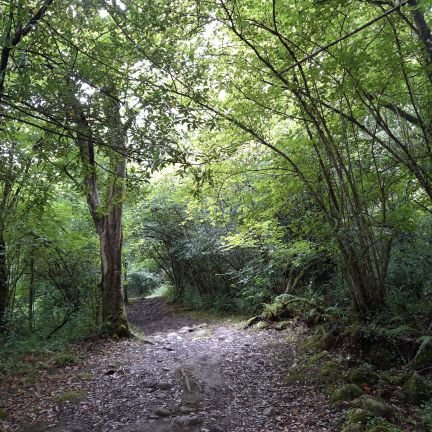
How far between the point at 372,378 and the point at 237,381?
1804 mm

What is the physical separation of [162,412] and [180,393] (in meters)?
0.63

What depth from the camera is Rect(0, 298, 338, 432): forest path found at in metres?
3.91

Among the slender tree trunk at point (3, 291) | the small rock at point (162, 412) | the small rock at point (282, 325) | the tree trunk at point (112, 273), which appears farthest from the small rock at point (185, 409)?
the slender tree trunk at point (3, 291)

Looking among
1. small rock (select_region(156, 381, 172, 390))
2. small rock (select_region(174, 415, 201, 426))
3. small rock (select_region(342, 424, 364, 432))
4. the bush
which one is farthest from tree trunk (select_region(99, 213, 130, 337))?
the bush

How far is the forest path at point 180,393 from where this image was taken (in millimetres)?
3906

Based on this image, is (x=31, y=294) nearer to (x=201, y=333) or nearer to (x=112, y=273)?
Result: (x=112, y=273)

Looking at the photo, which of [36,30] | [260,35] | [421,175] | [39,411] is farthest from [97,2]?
→ [39,411]

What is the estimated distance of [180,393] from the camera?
188 inches

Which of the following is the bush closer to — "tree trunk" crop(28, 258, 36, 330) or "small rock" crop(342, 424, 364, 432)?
"tree trunk" crop(28, 258, 36, 330)

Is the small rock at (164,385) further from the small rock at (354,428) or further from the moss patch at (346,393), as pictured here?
the small rock at (354,428)

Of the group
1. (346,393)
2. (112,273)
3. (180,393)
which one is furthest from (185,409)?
(112,273)

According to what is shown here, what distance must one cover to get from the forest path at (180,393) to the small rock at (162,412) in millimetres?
11

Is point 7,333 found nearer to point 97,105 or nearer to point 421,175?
point 97,105

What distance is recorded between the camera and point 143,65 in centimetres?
429
